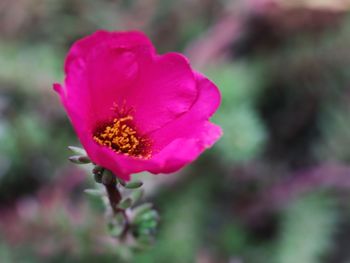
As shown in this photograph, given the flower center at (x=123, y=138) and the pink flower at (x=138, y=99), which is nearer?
the pink flower at (x=138, y=99)

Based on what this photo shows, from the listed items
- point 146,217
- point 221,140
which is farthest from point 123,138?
point 221,140

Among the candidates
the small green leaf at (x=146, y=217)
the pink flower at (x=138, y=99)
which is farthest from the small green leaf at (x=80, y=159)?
the small green leaf at (x=146, y=217)

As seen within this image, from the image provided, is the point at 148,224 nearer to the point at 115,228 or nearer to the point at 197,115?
the point at 115,228

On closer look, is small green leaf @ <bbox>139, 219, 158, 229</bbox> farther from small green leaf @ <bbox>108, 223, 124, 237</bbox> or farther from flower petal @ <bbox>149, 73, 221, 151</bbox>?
flower petal @ <bbox>149, 73, 221, 151</bbox>

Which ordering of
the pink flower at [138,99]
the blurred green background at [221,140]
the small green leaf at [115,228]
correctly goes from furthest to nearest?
the blurred green background at [221,140] < the small green leaf at [115,228] < the pink flower at [138,99]

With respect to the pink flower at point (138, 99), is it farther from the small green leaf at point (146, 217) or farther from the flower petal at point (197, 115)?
the small green leaf at point (146, 217)

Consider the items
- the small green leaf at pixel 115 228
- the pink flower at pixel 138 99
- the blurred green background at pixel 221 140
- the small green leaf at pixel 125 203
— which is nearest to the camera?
the pink flower at pixel 138 99

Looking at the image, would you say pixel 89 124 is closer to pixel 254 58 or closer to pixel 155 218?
pixel 155 218

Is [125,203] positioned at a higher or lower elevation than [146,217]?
higher
